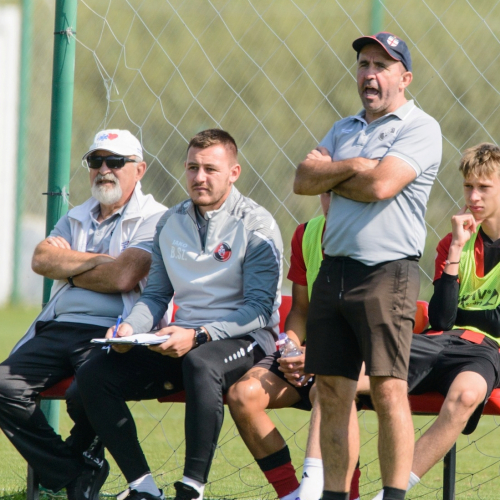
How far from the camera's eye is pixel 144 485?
10.3 feet

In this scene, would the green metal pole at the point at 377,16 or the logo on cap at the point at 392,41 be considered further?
the green metal pole at the point at 377,16

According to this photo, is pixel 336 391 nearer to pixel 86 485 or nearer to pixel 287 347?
pixel 287 347

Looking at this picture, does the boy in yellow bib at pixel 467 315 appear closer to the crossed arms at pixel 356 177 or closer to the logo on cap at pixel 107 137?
the crossed arms at pixel 356 177

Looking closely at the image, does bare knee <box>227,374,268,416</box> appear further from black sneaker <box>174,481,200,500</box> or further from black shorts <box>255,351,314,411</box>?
black sneaker <box>174,481,200,500</box>

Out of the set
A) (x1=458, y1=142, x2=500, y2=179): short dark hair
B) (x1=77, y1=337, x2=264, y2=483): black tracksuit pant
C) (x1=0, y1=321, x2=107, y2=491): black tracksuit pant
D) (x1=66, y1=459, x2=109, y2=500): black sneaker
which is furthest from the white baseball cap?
(x1=458, y1=142, x2=500, y2=179): short dark hair

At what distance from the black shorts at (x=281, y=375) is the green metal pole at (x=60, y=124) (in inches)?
53.1

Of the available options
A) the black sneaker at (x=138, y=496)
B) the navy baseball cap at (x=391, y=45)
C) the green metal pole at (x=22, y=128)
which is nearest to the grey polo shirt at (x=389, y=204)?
the navy baseball cap at (x=391, y=45)

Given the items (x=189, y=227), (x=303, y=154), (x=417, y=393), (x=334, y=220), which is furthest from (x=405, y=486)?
(x=303, y=154)

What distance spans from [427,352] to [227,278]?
85 cm

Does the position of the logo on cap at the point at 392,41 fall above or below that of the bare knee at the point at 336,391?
above

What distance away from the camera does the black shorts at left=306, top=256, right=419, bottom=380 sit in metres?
2.76

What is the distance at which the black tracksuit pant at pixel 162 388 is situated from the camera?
302 cm

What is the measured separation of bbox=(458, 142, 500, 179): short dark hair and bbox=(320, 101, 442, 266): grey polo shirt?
0.56 metres

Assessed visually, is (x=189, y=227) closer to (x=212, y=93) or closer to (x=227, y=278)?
(x=227, y=278)
